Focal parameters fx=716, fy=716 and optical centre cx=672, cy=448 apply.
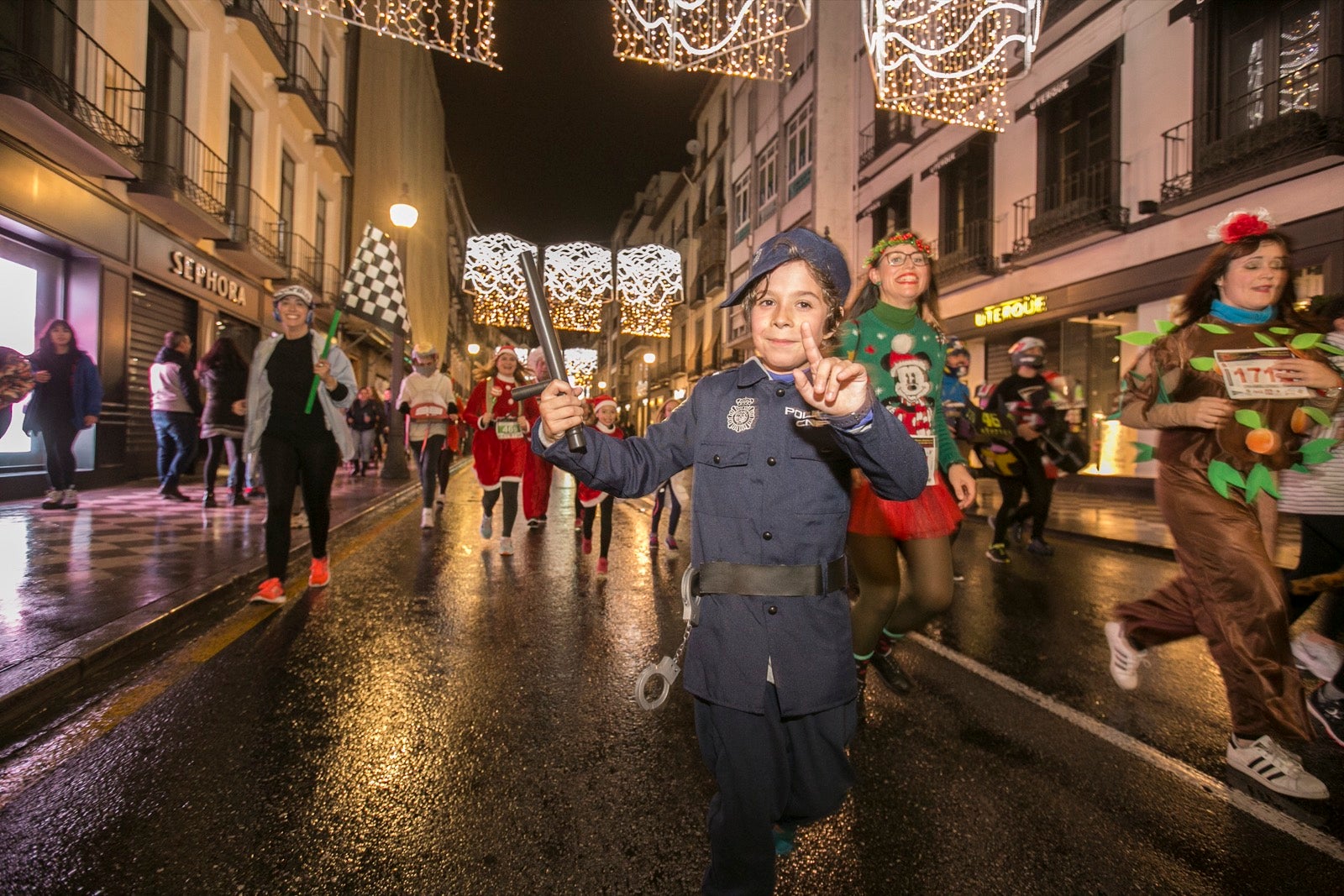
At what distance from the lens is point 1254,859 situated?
1948 mm

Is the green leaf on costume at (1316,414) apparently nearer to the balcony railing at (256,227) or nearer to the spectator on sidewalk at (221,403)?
the spectator on sidewalk at (221,403)

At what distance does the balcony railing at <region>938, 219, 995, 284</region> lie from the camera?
16.1 metres

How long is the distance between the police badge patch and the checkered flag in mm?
4093

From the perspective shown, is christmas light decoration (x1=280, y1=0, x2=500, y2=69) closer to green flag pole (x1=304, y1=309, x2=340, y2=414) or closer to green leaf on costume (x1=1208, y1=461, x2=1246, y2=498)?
green flag pole (x1=304, y1=309, x2=340, y2=414)

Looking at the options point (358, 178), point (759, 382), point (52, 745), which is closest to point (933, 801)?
point (759, 382)

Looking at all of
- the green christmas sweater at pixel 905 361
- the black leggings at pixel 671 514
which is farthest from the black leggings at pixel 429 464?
the green christmas sweater at pixel 905 361

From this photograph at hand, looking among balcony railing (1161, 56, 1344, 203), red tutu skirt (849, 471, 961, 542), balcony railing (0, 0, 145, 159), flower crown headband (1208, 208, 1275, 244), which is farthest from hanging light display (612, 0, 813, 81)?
balcony railing (1161, 56, 1344, 203)

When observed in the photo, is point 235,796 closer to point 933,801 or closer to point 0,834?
point 0,834

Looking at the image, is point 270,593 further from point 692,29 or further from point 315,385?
point 692,29

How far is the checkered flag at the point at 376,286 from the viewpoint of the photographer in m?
5.28

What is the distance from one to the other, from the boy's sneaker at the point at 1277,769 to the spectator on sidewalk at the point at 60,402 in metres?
10.1

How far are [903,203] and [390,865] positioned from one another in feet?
68.3

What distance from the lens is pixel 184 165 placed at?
13.0 m

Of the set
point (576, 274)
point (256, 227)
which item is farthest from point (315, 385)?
point (256, 227)
